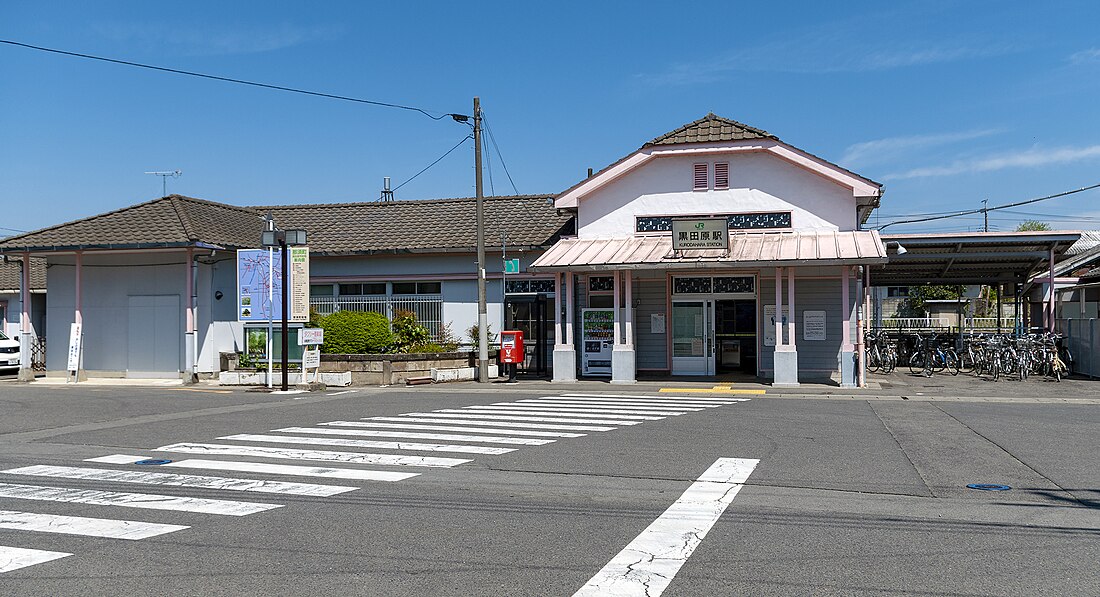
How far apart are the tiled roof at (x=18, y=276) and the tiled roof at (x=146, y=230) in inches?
342

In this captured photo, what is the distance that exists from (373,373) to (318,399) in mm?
4195

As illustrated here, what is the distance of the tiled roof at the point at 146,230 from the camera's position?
957 inches

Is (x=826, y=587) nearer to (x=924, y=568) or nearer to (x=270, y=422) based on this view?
(x=924, y=568)

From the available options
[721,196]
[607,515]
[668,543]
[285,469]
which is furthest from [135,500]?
[721,196]

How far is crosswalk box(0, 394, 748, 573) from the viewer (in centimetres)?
755

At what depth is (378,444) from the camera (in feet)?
39.3

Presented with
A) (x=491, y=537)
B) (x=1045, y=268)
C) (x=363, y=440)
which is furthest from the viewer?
(x=1045, y=268)

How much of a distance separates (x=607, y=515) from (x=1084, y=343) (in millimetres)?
21470

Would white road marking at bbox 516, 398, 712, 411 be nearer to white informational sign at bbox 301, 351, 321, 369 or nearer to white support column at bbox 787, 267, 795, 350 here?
white support column at bbox 787, 267, 795, 350

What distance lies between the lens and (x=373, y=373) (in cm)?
2361

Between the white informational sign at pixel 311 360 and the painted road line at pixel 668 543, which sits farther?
the white informational sign at pixel 311 360

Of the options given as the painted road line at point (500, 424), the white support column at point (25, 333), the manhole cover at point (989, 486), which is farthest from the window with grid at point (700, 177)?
the white support column at point (25, 333)

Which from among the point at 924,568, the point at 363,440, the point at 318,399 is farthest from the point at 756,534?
the point at 318,399

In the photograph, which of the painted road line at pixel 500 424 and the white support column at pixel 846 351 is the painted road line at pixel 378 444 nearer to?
the painted road line at pixel 500 424
